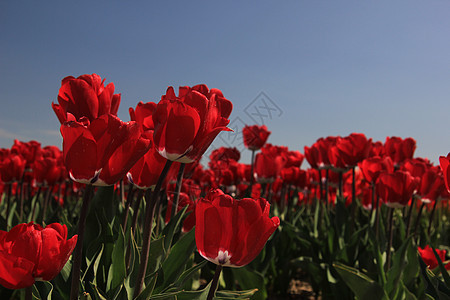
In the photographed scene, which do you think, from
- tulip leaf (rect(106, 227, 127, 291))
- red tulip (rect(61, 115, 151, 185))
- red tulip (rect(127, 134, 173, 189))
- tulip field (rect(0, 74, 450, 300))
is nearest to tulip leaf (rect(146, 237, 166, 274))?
tulip field (rect(0, 74, 450, 300))

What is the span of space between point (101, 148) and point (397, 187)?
2.25 m

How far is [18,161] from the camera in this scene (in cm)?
349

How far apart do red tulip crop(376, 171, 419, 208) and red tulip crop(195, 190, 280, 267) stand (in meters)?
1.88

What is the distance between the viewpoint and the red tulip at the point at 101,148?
1.10m

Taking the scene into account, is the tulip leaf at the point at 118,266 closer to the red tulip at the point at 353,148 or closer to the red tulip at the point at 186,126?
the red tulip at the point at 186,126

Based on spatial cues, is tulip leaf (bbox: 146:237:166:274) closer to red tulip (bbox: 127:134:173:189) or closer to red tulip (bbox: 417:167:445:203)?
red tulip (bbox: 127:134:173:189)

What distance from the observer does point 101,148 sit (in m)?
1.12

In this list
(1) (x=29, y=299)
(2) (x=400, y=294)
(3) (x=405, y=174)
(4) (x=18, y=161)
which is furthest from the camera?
(4) (x=18, y=161)

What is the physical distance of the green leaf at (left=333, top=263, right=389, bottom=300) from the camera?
232 centimetres

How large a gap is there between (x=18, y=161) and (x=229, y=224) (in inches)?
120

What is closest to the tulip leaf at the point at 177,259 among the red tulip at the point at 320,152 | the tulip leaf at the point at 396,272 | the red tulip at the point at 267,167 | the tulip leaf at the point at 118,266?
the tulip leaf at the point at 118,266

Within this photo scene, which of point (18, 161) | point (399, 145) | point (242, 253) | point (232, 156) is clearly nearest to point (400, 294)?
point (242, 253)

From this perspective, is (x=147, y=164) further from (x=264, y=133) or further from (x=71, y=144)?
(x=264, y=133)

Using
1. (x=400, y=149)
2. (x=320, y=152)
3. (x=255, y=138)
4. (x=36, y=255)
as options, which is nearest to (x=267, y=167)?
(x=320, y=152)
